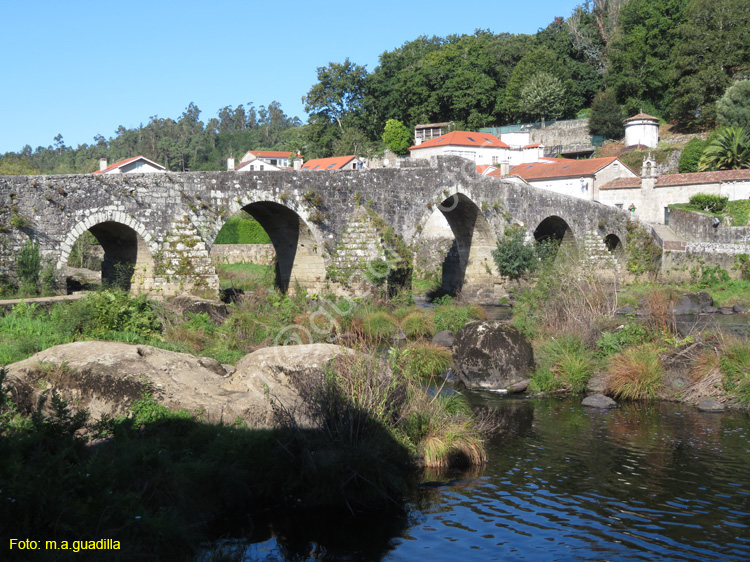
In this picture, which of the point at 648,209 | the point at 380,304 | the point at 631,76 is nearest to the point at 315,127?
the point at 631,76

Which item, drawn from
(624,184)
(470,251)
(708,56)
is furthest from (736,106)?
(470,251)

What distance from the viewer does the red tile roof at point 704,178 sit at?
36.9m

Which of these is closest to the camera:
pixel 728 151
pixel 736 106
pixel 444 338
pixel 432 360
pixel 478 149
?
pixel 432 360

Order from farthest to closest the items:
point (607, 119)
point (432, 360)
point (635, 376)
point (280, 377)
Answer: point (607, 119)
point (432, 360)
point (635, 376)
point (280, 377)

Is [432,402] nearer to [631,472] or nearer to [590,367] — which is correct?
[631,472]

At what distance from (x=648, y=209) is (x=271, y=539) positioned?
37739 mm

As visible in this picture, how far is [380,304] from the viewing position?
21281 mm

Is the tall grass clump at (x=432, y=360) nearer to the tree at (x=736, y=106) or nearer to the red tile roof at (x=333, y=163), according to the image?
the tree at (x=736, y=106)

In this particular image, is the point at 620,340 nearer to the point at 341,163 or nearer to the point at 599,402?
the point at 599,402

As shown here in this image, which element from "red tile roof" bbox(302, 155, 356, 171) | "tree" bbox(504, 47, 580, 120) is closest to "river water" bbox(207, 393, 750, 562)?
"red tile roof" bbox(302, 155, 356, 171)

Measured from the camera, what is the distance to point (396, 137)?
61062 mm

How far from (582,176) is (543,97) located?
19.4 metres

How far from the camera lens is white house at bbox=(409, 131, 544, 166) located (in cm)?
5394

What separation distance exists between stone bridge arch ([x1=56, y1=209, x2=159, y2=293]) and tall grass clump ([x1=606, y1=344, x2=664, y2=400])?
1178 centimetres
